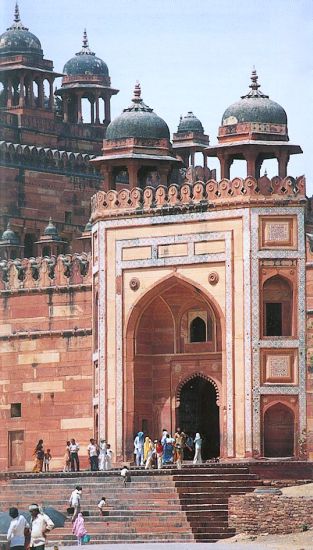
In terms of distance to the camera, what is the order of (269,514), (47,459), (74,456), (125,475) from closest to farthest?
(269,514)
(125,475)
(74,456)
(47,459)

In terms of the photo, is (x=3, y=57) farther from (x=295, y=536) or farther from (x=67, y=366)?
(x=295, y=536)

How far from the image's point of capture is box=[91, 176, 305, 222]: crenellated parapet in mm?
47656

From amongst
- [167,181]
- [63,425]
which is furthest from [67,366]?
[167,181]

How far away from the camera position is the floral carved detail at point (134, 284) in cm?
4916

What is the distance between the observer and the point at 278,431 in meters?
47.5

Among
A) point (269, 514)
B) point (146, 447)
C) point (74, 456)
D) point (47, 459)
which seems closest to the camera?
point (269, 514)

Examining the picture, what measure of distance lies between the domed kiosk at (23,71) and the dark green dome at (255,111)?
12.0 m

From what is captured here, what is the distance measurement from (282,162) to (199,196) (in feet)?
6.42

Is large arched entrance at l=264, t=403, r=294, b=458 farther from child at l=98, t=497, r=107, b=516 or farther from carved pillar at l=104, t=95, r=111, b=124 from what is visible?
carved pillar at l=104, t=95, r=111, b=124

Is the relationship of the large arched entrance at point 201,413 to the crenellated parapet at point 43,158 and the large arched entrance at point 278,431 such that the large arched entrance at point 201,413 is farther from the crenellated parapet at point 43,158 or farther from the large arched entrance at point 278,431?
the crenellated parapet at point 43,158

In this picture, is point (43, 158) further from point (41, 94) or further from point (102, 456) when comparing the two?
point (102, 456)

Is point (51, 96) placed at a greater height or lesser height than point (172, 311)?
greater

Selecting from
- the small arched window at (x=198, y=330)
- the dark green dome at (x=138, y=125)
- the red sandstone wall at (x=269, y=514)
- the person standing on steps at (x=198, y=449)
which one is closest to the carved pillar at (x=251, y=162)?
the dark green dome at (x=138, y=125)

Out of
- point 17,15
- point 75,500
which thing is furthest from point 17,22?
point 75,500
